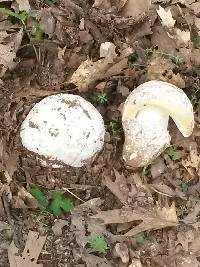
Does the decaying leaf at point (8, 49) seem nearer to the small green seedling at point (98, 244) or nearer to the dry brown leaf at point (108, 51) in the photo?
the dry brown leaf at point (108, 51)

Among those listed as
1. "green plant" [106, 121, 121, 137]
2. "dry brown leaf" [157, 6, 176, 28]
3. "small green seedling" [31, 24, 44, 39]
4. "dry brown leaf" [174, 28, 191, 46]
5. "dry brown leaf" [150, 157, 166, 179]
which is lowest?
"dry brown leaf" [150, 157, 166, 179]

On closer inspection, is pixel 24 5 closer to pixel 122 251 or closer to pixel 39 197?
pixel 39 197

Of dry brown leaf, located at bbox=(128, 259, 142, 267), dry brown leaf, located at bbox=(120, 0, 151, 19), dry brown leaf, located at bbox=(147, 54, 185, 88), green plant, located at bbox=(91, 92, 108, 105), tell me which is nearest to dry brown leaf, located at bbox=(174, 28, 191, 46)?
dry brown leaf, located at bbox=(147, 54, 185, 88)

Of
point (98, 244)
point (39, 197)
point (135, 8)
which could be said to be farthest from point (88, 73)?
point (98, 244)

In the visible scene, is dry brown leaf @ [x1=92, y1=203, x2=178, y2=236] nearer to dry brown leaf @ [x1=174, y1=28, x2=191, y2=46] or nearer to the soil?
the soil

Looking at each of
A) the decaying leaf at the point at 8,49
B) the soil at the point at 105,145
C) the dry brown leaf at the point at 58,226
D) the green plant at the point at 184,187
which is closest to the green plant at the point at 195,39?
the soil at the point at 105,145

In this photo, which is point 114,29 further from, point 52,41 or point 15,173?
point 15,173
